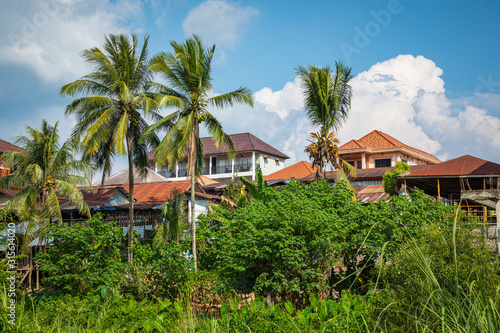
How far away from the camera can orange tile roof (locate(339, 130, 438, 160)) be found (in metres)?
34.8

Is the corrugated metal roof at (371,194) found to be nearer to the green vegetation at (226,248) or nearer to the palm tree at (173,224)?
the green vegetation at (226,248)

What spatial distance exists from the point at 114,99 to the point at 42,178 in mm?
3935

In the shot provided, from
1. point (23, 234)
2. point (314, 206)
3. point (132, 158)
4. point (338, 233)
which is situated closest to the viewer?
point (338, 233)

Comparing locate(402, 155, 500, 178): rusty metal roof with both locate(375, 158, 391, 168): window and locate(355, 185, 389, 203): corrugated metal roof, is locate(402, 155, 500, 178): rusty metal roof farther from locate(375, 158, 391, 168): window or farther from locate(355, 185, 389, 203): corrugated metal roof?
locate(375, 158, 391, 168): window

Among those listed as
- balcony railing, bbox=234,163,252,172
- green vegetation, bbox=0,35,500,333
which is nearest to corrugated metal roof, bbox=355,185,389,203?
green vegetation, bbox=0,35,500,333

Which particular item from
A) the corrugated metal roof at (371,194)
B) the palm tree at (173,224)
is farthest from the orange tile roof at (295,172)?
the palm tree at (173,224)

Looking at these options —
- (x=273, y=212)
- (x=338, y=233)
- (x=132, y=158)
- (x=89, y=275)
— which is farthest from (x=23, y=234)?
(x=338, y=233)

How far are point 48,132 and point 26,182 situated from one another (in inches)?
79.1

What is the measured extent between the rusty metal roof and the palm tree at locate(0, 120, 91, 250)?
478 inches

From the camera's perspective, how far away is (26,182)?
15.7 meters

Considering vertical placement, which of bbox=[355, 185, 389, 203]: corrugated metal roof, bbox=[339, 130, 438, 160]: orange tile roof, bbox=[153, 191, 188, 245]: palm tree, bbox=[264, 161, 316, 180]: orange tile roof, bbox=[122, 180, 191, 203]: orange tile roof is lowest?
bbox=[153, 191, 188, 245]: palm tree

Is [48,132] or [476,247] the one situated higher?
[48,132]

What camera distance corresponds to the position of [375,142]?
3550cm

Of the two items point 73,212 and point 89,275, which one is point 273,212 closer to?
point 89,275
